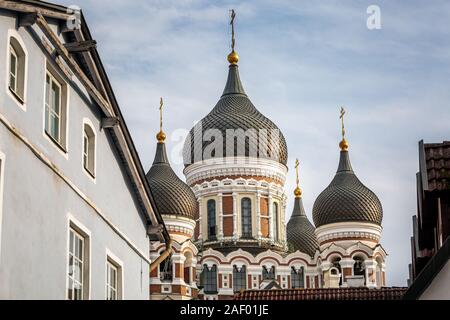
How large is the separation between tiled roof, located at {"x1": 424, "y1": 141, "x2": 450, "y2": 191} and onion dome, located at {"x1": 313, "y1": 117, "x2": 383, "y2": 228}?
34293 mm

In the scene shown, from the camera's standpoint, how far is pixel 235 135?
51.3 meters

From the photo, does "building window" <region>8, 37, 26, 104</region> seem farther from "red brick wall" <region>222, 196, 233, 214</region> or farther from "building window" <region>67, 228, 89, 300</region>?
"red brick wall" <region>222, 196, 233, 214</region>

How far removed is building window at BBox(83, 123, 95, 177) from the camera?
14253 mm

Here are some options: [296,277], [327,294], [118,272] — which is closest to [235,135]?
[296,277]

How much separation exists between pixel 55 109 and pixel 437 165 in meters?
4.74

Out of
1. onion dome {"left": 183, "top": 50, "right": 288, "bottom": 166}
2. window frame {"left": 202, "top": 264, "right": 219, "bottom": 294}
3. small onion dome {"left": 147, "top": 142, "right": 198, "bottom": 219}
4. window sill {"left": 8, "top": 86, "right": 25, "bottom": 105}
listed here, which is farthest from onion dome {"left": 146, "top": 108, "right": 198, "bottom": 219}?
window sill {"left": 8, "top": 86, "right": 25, "bottom": 105}

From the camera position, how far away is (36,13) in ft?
38.7

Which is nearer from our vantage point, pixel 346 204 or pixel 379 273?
pixel 379 273

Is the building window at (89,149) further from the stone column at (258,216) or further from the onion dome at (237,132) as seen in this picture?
the onion dome at (237,132)

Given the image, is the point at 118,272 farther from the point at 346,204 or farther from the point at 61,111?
the point at 346,204

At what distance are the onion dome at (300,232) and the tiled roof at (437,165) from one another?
3771 cm

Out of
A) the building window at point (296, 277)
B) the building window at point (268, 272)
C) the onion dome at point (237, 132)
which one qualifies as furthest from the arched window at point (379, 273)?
the onion dome at point (237, 132)

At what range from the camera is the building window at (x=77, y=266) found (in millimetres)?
13211

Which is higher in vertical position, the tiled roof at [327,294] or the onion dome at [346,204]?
the onion dome at [346,204]
